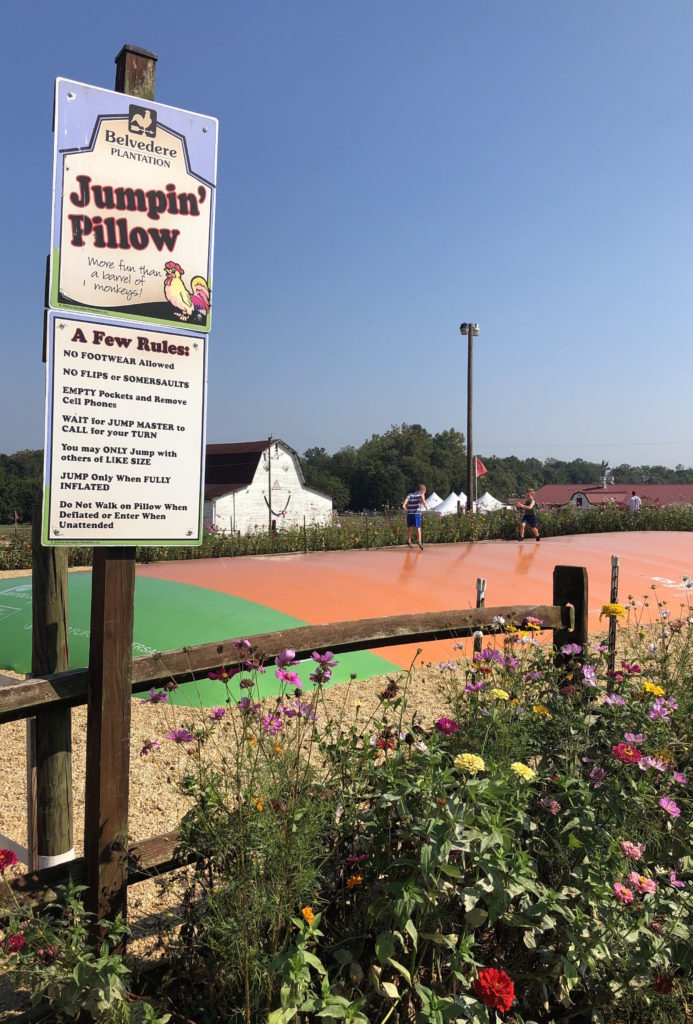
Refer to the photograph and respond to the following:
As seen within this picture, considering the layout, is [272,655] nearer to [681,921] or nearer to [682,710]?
[681,921]

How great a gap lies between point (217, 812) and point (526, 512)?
564 inches

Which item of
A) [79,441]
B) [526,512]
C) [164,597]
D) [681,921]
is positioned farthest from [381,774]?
[526,512]

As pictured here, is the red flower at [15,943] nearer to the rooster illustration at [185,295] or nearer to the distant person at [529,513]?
the rooster illustration at [185,295]

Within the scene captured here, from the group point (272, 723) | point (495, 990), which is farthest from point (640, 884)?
point (272, 723)

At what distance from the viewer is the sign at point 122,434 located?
6.84 ft

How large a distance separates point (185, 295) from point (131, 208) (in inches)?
10.9

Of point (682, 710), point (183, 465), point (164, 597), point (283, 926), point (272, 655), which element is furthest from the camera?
point (164, 597)

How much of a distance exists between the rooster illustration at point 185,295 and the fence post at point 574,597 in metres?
2.57

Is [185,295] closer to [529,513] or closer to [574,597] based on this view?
[574,597]

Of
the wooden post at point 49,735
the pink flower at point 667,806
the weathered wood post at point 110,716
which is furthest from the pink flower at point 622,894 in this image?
the wooden post at point 49,735

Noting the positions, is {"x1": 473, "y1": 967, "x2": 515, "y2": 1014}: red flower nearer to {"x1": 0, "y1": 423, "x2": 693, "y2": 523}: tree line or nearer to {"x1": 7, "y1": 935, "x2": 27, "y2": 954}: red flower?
{"x1": 7, "y1": 935, "x2": 27, "y2": 954}: red flower

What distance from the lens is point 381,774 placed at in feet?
7.39

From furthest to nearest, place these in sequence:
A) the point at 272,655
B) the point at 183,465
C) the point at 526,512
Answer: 1. the point at 526,512
2. the point at 272,655
3. the point at 183,465

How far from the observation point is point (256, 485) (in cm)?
4712
